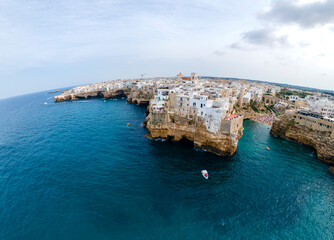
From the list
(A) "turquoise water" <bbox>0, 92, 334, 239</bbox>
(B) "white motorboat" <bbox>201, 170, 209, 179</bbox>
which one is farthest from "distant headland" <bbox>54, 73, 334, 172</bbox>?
(B) "white motorboat" <bbox>201, 170, 209, 179</bbox>

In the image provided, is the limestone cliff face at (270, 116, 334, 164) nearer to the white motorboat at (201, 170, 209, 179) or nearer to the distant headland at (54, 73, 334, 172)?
the distant headland at (54, 73, 334, 172)

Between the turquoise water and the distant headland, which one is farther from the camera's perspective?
the distant headland

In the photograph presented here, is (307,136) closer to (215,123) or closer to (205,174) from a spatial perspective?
(215,123)

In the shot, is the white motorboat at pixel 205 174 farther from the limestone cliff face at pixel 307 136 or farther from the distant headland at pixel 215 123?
the limestone cliff face at pixel 307 136

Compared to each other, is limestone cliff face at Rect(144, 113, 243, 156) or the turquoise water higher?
limestone cliff face at Rect(144, 113, 243, 156)

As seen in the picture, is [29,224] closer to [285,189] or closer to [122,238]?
[122,238]

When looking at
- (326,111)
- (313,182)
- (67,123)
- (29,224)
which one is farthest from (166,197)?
(326,111)

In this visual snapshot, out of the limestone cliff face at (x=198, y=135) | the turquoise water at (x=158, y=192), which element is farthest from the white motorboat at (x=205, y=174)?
the limestone cliff face at (x=198, y=135)

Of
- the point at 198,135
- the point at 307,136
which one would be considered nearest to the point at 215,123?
the point at 198,135
